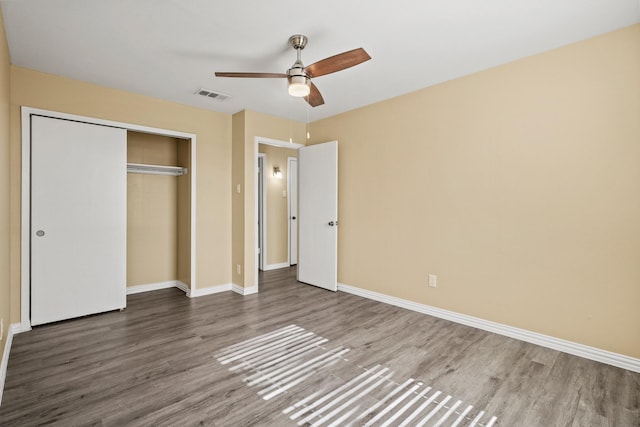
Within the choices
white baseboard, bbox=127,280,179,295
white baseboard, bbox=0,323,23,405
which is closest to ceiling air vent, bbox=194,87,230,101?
white baseboard, bbox=127,280,179,295

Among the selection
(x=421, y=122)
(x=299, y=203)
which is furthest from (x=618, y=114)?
(x=299, y=203)

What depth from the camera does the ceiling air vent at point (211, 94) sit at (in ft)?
11.8

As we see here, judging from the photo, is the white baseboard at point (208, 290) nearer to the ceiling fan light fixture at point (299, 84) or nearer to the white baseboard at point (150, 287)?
the white baseboard at point (150, 287)

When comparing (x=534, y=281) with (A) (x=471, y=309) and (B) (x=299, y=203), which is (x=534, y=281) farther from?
(B) (x=299, y=203)

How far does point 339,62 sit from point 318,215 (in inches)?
104

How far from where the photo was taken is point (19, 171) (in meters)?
3.04

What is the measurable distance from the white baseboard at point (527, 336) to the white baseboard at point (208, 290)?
2.13 meters

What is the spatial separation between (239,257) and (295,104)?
87.3 inches

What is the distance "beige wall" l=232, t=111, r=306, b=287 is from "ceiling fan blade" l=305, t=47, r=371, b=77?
2.11 metres

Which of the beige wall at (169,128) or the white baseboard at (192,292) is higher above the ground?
the beige wall at (169,128)

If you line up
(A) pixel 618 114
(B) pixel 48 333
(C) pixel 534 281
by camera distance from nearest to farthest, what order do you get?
(A) pixel 618 114, (C) pixel 534 281, (B) pixel 48 333

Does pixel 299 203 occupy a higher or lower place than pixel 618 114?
lower

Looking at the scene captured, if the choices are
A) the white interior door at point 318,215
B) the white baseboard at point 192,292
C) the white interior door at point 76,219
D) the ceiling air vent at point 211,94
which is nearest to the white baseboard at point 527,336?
the white interior door at point 318,215

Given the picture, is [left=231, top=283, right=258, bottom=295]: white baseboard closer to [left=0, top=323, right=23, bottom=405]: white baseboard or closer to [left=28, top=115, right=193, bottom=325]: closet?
[left=28, top=115, right=193, bottom=325]: closet
